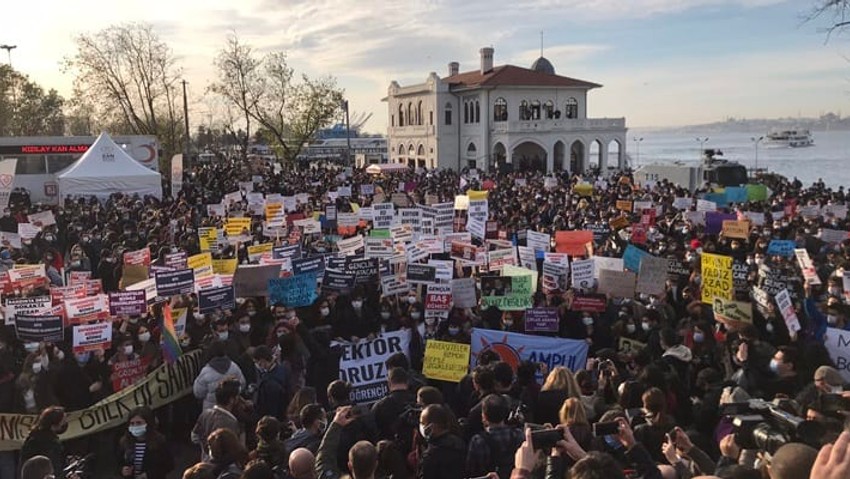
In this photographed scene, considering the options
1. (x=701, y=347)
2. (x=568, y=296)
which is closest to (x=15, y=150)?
(x=568, y=296)

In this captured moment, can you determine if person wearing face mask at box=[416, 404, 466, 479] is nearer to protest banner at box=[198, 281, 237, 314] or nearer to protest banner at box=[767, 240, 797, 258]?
protest banner at box=[198, 281, 237, 314]

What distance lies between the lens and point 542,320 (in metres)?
9.98

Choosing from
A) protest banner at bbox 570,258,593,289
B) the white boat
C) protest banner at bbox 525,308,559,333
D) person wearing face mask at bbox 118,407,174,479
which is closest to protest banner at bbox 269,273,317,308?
protest banner at bbox 525,308,559,333

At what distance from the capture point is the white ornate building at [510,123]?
58.2 m

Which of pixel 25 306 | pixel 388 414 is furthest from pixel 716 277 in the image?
pixel 25 306

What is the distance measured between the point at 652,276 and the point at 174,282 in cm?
768

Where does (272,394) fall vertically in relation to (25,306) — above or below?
below

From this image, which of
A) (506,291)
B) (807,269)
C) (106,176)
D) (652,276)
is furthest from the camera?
(106,176)

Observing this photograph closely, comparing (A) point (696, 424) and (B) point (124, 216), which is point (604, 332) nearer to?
(A) point (696, 424)

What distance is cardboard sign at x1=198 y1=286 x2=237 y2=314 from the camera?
10188 millimetres

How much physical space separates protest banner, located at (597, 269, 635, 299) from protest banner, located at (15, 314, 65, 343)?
8194mm

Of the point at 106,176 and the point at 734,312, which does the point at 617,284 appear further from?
the point at 106,176

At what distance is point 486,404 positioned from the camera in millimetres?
5059

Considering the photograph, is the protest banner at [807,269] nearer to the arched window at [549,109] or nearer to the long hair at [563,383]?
the long hair at [563,383]
